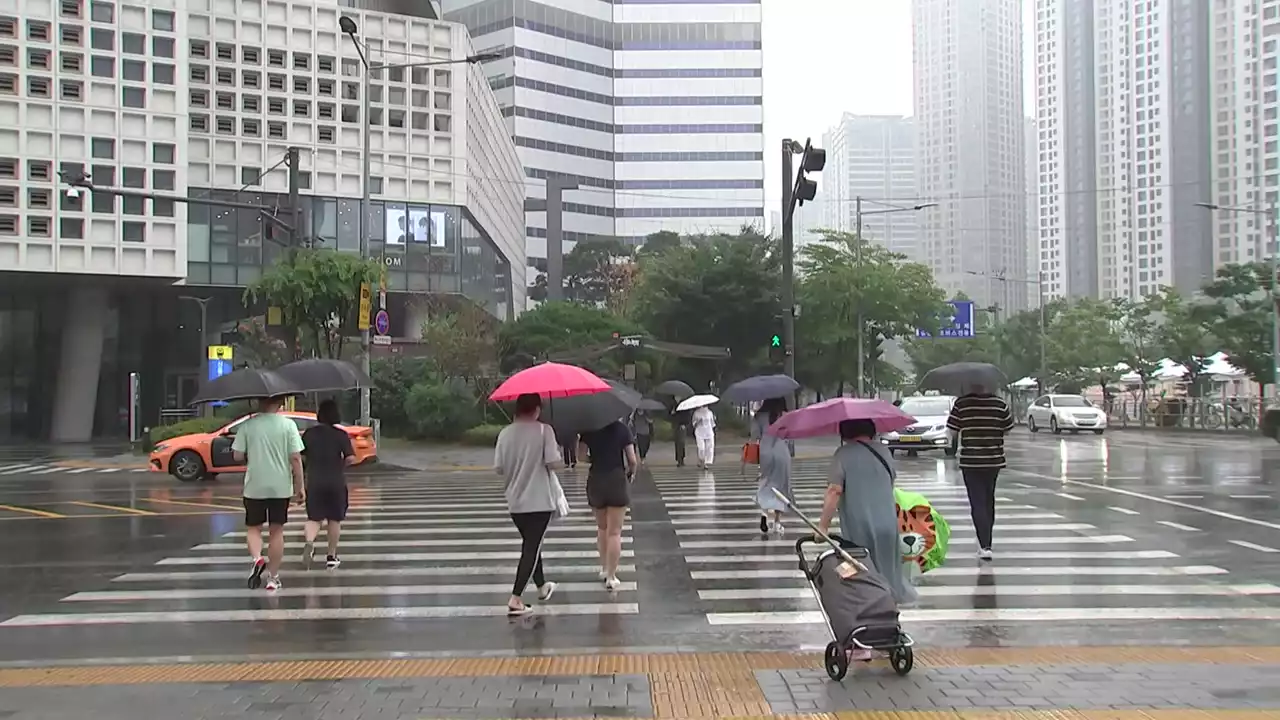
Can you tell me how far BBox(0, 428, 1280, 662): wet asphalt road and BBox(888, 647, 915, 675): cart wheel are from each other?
3.51 ft

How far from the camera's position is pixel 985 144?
68562 millimetres

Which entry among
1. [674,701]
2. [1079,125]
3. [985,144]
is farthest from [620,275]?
[674,701]

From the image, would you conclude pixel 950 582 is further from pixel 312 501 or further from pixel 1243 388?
pixel 1243 388

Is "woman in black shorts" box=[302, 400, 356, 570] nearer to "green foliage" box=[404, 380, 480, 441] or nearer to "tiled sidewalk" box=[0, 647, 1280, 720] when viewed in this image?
"tiled sidewalk" box=[0, 647, 1280, 720]

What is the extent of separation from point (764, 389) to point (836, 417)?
17.4ft

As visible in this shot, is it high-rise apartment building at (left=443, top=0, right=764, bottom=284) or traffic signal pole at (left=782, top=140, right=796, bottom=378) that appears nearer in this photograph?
traffic signal pole at (left=782, top=140, right=796, bottom=378)

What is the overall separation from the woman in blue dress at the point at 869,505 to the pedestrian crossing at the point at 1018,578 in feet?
3.83

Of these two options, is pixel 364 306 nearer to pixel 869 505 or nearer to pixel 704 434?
pixel 704 434

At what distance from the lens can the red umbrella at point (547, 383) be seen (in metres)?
8.15

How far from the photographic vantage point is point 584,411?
8.81 meters

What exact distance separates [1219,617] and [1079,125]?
65323 millimetres

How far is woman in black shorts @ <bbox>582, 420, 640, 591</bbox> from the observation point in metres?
8.89

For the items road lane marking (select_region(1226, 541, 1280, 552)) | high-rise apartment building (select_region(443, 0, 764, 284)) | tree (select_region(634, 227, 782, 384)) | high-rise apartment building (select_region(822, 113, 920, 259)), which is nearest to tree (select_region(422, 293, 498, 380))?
tree (select_region(634, 227, 782, 384))

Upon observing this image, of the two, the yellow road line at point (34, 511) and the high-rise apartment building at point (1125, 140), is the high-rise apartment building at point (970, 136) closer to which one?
the high-rise apartment building at point (1125, 140)
